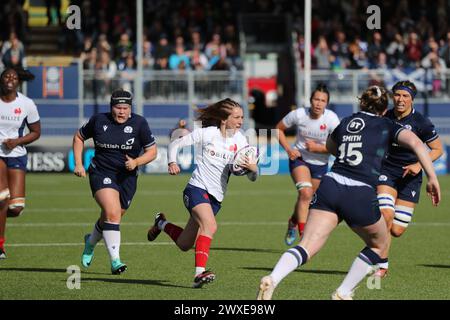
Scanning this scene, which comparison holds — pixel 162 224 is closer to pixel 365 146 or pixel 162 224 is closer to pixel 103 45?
pixel 365 146

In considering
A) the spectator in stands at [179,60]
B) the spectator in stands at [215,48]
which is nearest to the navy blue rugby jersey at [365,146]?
the spectator in stands at [179,60]

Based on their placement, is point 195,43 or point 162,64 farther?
point 195,43

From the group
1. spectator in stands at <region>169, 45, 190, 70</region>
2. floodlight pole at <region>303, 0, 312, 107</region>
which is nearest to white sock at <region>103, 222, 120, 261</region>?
floodlight pole at <region>303, 0, 312, 107</region>

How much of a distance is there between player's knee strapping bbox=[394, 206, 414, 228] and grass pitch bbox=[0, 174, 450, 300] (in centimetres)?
55

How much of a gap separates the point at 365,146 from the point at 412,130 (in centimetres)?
291

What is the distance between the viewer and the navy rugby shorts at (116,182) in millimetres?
11859

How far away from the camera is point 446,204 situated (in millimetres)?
20938

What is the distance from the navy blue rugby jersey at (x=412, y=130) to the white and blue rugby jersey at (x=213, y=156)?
2066 millimetres

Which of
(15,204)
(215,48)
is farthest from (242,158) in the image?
(215,48)

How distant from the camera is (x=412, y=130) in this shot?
12.1 meters

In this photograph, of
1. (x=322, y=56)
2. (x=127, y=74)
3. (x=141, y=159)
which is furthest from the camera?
(x=322, y=56)

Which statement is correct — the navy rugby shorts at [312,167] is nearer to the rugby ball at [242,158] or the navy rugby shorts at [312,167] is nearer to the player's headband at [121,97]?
the player's headband at [121,97]
